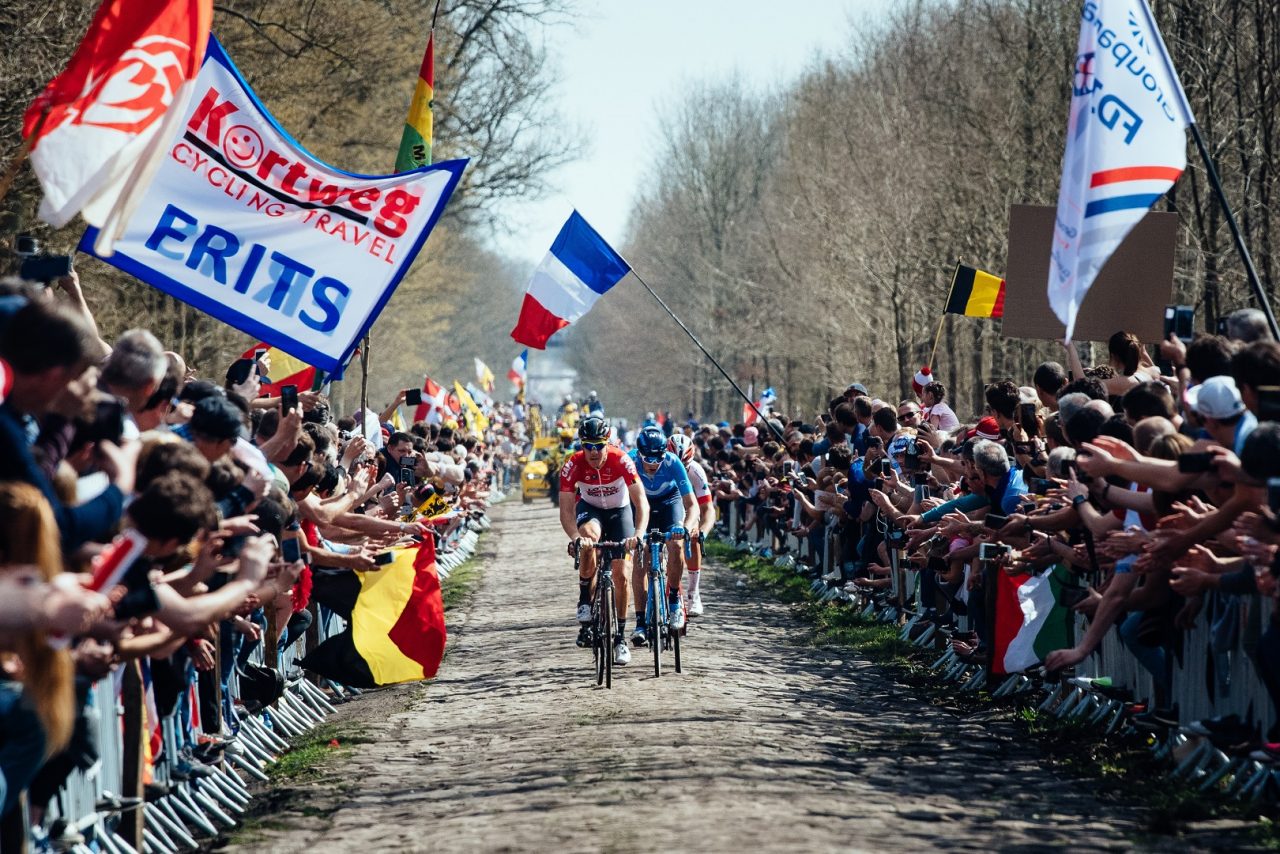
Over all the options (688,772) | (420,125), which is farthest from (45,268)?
(420,125)

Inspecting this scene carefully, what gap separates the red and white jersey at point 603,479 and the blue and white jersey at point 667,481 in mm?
1317

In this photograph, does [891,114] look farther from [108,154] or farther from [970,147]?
[108,154]

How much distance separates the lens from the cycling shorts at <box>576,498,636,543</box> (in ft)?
46.6

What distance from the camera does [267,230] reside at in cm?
1112

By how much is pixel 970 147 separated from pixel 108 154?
28.6 metres

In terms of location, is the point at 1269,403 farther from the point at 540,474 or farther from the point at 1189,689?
the point at 540,474

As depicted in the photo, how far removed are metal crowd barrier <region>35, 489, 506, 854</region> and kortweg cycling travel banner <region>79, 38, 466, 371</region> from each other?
6.84 ft

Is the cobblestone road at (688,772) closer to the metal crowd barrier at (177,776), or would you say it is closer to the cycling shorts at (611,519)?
the metal crowd barrier at (177,776)

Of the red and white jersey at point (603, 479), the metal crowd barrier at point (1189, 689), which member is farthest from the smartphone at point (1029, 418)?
the red and white jersey at point (603, 479)

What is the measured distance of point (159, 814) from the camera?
803 cm

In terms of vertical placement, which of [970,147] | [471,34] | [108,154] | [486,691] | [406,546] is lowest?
[486,691]

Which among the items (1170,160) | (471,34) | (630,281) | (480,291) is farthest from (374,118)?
(480,291)

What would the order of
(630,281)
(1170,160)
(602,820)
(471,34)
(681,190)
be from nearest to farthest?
(602,820), (1170,160), (471,34), (681,190), (630,281)

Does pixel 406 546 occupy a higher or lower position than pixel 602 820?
higher
